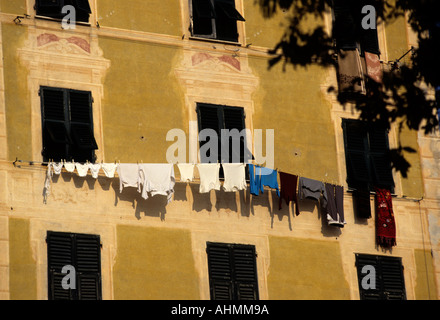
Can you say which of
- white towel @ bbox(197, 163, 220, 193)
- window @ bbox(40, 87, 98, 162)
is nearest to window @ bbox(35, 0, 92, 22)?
window @ bbox(40, 87, 98, 162)

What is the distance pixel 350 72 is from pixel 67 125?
748cm

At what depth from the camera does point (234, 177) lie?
28.6 meters

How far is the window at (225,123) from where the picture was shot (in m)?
29.4

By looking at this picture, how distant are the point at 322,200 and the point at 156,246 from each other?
14.5 feet

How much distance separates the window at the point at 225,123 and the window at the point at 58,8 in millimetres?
3385

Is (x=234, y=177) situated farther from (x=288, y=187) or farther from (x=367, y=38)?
(x=367, y=38)

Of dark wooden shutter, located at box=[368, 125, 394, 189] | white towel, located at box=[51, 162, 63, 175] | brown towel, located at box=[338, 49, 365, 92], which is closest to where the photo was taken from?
white towel, located at box=[51, 162, 63, 175]

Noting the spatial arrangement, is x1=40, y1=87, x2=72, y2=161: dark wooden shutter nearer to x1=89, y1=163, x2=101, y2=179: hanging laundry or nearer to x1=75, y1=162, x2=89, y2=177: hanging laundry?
x1=75, y1=162, x2=89, y2=177: hanging laundry

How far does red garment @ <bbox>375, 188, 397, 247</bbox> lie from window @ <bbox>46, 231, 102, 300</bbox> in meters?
7.06

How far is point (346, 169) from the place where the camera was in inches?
1204

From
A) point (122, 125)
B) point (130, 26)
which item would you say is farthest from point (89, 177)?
point (130, 26)

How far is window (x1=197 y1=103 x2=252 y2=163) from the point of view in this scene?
2941cm
